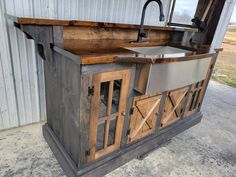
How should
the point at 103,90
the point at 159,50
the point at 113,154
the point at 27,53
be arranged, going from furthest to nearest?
the point at 159,50
the point at 27,53
the point at 113,154
the point at 103,90

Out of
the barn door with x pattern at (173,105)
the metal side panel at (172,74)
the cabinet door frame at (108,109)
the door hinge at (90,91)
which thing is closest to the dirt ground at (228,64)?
the barn door with x pattern at (173,105)

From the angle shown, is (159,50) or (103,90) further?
(159,50)

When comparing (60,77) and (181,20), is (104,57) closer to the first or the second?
(60,77)

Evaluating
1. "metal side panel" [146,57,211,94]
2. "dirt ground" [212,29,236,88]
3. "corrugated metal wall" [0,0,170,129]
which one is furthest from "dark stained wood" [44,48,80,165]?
"dirt ground" [212,29,236,88]

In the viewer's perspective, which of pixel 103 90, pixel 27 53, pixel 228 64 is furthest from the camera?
pixel 228 64

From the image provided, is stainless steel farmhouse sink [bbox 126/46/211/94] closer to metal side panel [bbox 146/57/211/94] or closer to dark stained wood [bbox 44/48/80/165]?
metal side panel [bbox 146/57/211/94]

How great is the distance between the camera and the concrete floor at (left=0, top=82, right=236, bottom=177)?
156cm

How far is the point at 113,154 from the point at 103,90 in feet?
2.08

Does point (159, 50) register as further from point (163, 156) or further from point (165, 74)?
point (163, 156)

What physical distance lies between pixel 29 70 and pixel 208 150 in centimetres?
219

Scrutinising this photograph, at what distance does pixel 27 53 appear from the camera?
176 centimetres

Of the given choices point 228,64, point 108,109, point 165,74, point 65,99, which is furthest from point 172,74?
point 228,64

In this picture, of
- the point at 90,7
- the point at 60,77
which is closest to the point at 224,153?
the point at 60,77

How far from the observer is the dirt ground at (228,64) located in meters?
4.68
